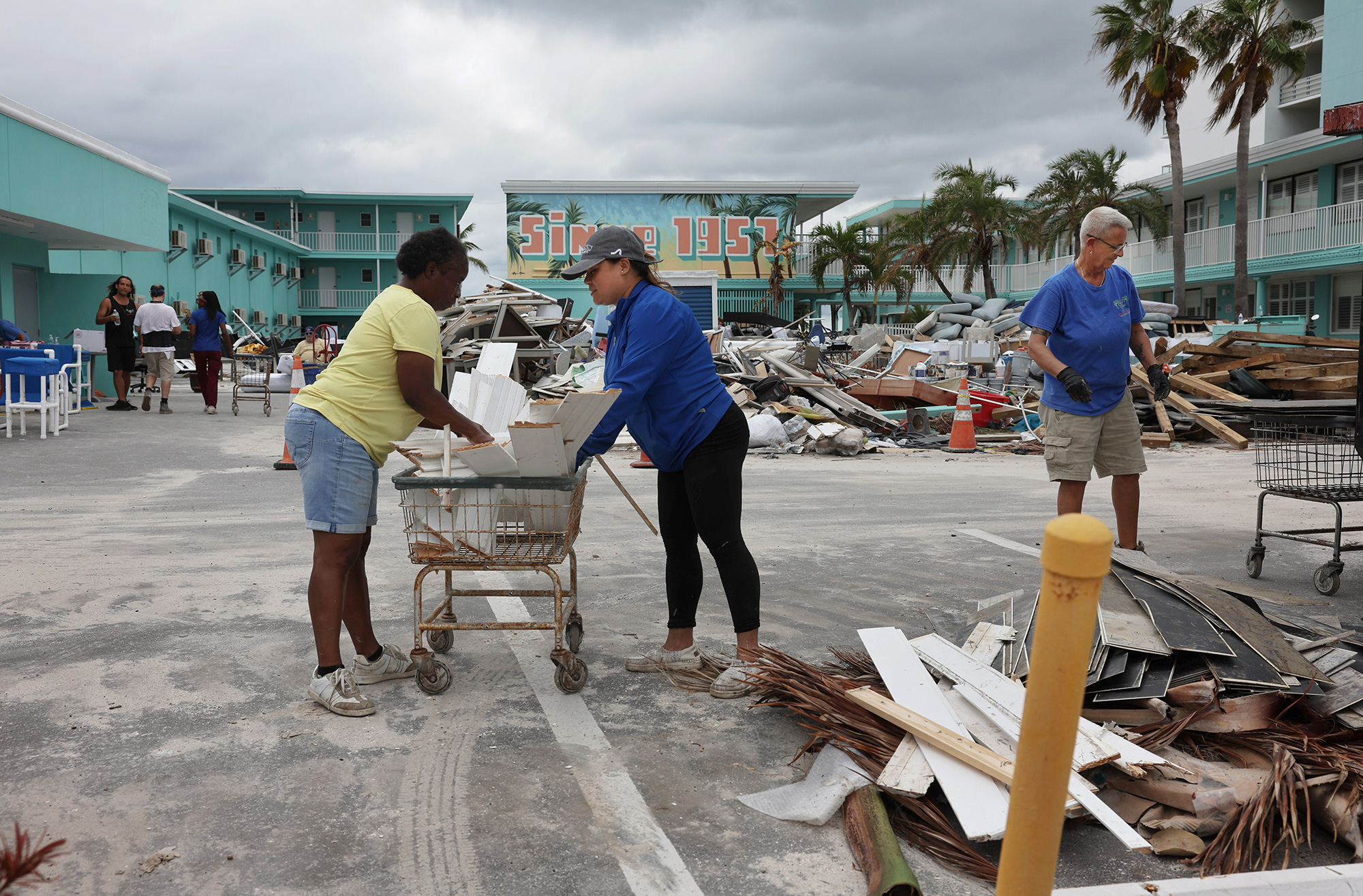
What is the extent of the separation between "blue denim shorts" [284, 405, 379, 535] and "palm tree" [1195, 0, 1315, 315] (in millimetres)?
31403

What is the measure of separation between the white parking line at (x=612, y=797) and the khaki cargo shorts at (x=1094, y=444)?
3296mm

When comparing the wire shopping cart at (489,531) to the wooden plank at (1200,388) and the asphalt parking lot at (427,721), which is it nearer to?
the asphalt parking lot at (427,721)

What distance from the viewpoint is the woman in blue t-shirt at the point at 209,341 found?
15906 millimetres

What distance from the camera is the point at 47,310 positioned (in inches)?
870

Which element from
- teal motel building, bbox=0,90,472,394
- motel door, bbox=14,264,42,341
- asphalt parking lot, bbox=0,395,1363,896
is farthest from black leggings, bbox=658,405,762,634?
motel door, bbox=14,264,42,341

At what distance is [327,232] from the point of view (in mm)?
54219

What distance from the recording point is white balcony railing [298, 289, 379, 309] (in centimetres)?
5391

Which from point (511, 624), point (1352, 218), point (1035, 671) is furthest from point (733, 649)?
point (1352, 218)

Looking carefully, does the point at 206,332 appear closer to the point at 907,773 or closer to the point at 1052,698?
the point at 907,773

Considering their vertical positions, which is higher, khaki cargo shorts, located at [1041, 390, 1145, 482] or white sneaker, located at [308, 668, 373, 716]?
khaki cargo shorts, located at [1041, 390, 1145, 482]

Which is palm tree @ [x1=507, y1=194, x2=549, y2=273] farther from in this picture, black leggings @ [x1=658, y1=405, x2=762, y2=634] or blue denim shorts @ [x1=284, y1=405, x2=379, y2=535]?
blue denim shorts @ [x1=284, y1=405, x2=379, y2=535]

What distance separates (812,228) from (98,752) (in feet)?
149

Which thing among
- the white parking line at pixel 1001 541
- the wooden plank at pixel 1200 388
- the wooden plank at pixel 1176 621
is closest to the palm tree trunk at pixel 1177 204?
the wooden plank at pixel 1200 388

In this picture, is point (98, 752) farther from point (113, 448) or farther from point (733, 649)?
point (113, 448)
